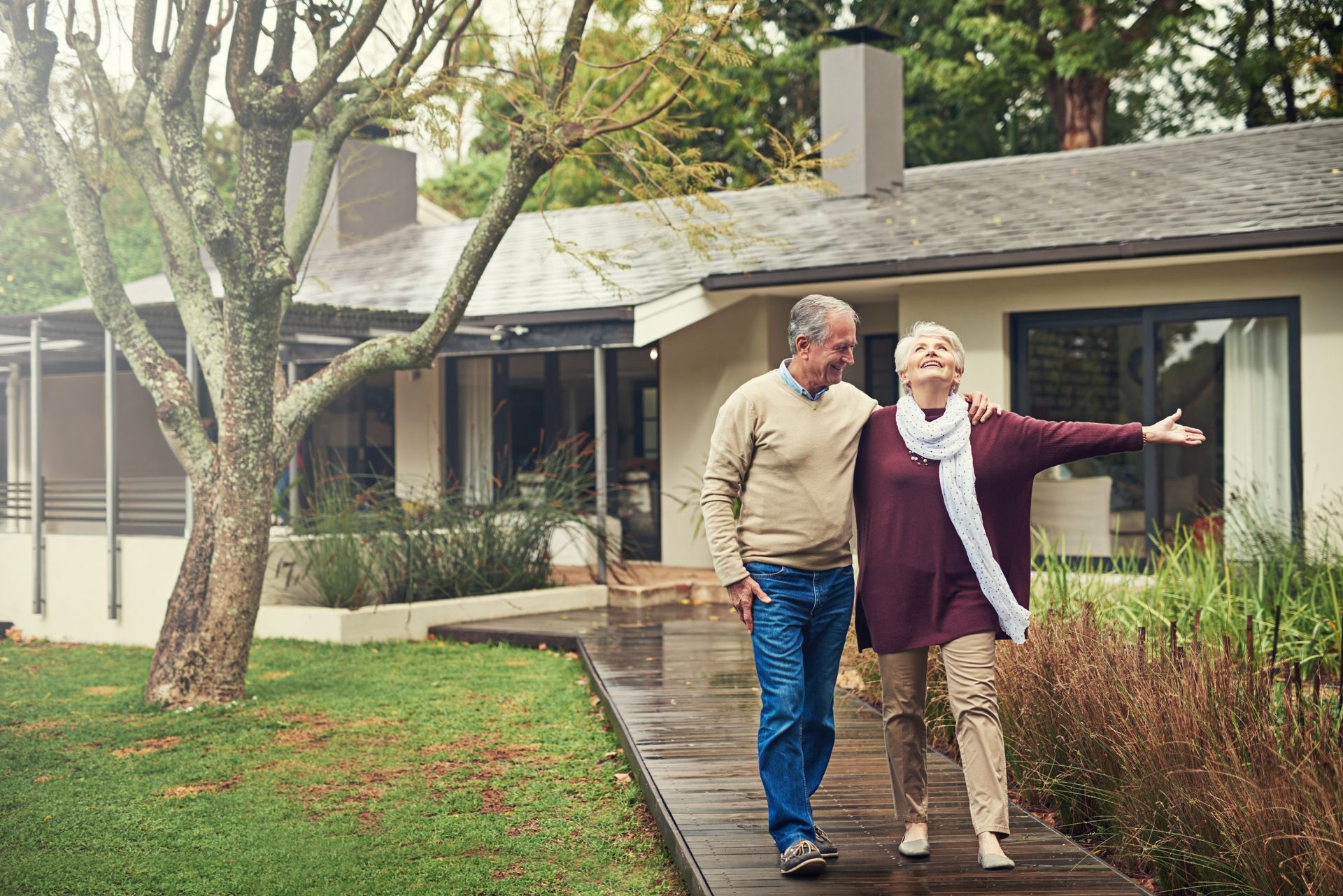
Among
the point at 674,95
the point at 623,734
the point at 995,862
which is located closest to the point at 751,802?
the point at 995,862

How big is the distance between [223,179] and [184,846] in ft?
97.2

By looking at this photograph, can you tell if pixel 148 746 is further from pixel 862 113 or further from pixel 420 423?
pixel 862 113

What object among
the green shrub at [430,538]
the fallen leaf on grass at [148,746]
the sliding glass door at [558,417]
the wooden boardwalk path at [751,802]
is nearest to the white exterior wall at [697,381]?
the sliding glass door at [558,417]

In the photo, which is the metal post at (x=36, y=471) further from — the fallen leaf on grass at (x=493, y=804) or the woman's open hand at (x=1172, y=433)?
the woman's open hand at (x=1172, y=433)

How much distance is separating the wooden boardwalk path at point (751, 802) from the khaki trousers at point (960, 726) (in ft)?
0.66

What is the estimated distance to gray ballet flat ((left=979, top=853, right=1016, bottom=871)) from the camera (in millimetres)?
4105

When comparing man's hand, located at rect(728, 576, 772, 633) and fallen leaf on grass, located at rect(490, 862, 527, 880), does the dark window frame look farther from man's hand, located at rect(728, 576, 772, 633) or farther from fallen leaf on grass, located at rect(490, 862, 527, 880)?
man's hand, located at rect(728, 576, 772, 633)

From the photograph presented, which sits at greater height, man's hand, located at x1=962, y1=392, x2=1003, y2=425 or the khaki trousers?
man's hand, located at x1=962, y1=392, x2=1003, y2=425

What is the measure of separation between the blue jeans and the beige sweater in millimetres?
77

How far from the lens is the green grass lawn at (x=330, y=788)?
4.88 meters

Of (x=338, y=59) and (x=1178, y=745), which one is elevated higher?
(x=338, y=59)

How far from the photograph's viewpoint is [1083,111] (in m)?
21.1

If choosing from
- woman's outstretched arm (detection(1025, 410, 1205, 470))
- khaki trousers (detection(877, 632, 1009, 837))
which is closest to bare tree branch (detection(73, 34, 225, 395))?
khaki trousers (detection(877, 632, 1009, 837))

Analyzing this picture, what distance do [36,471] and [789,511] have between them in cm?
A: 986
